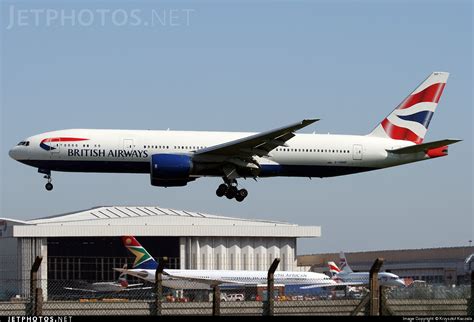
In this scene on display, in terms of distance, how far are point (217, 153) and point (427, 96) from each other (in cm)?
1586

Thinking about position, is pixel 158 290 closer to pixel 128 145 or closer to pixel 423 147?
pixel 128 145

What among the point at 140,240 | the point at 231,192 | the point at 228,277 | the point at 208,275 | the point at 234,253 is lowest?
the point at 228,277

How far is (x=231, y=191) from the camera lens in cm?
5375

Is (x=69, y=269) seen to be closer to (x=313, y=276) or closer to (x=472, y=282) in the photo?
(x=313, y=276)

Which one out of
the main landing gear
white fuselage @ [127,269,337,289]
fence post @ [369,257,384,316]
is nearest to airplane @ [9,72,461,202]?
the main landing gear

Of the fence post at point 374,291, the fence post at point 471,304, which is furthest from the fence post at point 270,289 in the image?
the fence post at point 471,304

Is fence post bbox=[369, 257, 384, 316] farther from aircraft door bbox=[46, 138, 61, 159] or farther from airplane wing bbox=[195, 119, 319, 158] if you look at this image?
aircraft door bbox=[46, 138, 61, 159]

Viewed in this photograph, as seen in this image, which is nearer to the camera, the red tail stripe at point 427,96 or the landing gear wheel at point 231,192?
the landing gear wheel at point 231,192

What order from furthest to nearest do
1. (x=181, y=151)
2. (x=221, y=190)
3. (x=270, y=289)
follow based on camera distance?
(x=221, y=190) → (x=181, y=151) → (x=270, y=289)

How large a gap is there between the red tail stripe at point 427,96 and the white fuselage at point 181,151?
5.64 meters

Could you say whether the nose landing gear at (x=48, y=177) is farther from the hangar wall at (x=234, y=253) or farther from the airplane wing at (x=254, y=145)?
the hangar wall at (x=234, y=253)

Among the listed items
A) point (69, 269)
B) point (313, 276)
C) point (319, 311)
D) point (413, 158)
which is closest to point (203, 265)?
point (69, 269)

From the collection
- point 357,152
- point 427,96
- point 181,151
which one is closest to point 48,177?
point 181,151

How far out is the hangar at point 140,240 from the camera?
87.4 meters
